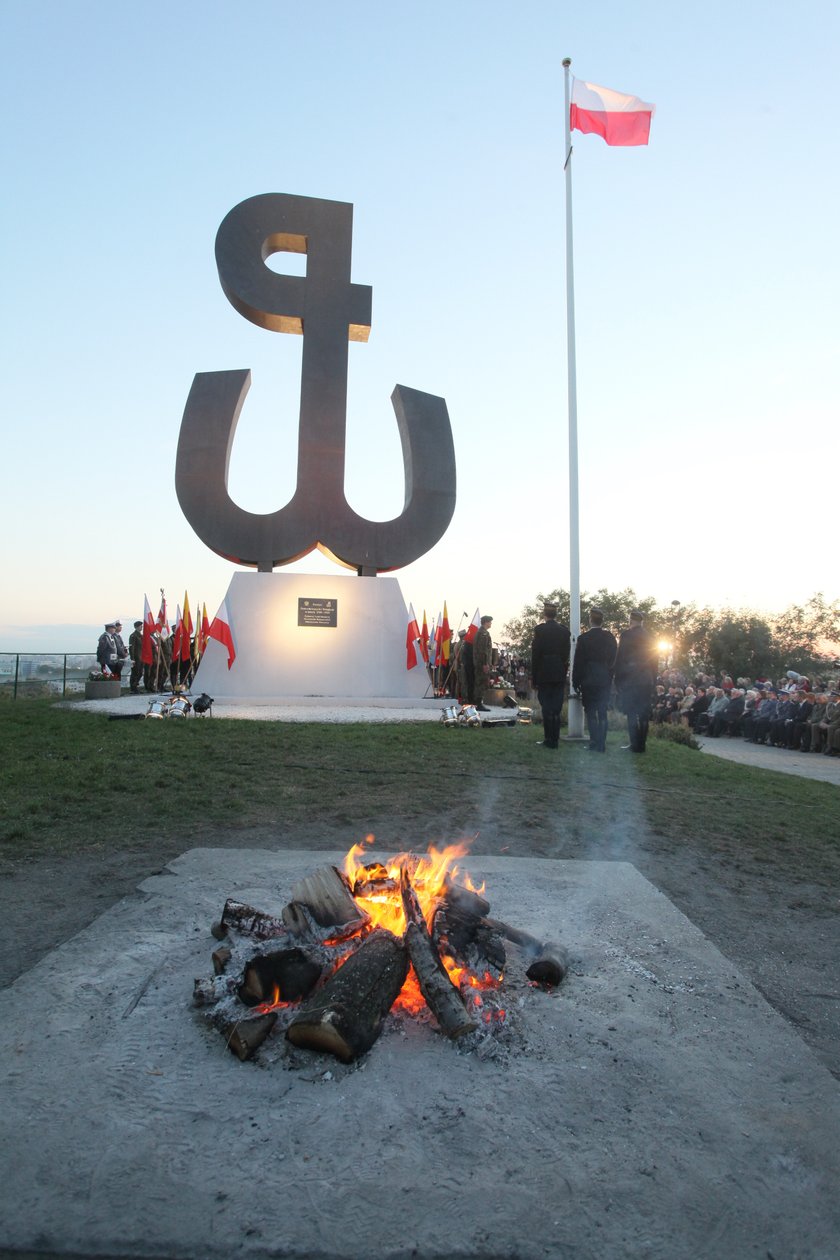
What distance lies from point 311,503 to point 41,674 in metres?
10.9

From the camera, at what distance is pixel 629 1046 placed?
209 centimetres

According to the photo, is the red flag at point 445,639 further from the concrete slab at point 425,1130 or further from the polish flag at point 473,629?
the concrete slab at point 425,1130

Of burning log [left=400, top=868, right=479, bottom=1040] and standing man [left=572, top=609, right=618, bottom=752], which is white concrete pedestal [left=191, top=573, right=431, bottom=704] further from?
burning log [left=400, top=868, right=479, bottom=1040]

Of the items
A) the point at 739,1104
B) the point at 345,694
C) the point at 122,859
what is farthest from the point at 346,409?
the point at 739,1104

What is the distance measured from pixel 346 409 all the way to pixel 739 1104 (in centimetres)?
1524

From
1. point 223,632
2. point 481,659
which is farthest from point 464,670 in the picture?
point 223,632

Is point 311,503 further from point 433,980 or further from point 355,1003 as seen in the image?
point 355,1003

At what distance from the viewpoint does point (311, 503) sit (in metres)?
15.5

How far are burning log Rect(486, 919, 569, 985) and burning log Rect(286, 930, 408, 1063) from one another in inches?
18.3

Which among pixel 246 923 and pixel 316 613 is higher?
pixel 316 613

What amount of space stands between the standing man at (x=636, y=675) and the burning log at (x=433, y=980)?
7.54 metres

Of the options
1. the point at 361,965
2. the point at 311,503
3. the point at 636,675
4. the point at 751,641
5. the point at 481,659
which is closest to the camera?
the point at 361,965

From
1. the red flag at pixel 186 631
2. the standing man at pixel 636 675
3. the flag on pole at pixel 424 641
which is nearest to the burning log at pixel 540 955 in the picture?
the standing man at pixel 636 675

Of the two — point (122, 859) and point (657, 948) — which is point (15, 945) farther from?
point (657, 948)
